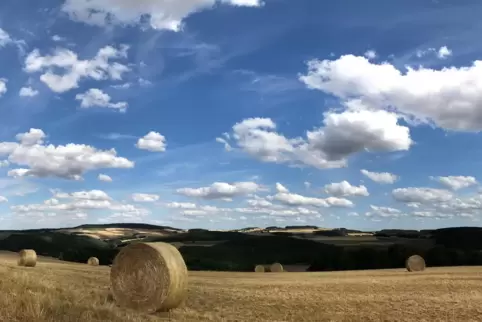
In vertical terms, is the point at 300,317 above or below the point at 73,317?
below

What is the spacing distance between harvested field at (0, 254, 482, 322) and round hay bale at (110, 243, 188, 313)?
0.64 meters

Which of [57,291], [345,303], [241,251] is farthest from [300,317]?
[241,251]

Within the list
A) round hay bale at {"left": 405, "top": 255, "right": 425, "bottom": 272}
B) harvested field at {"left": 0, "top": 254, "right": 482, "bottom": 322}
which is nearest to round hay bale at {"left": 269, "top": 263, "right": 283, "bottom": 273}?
round hay bale at {"left": 405, "top": 255, "right": 425, "bottom": 272}

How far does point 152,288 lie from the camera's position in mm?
19391

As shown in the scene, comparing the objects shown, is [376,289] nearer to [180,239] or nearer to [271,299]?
[271,299]

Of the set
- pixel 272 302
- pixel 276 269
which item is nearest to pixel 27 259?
pixel 276 269

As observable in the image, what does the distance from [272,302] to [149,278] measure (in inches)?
194

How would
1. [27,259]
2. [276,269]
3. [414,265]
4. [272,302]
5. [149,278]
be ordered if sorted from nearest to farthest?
[149,278] → [272,302] → [27,259] → [414,265] → [276,269]

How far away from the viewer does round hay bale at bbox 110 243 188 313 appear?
19156mm

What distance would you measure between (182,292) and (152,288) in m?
1.20

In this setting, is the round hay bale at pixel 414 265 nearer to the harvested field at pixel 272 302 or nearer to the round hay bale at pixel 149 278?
the harvested field at pixel 272 302

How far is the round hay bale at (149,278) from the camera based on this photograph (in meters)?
19.2

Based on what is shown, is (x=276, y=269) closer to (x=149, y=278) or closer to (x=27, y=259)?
(x=27, y=259)

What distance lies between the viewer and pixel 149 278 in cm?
1964
